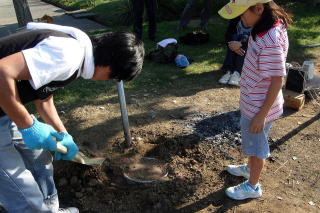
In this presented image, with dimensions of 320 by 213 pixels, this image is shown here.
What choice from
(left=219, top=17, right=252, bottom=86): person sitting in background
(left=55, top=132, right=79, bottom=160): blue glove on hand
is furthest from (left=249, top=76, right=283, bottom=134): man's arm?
(left=219, top=17, right=252, bottom=86): person sitting in background

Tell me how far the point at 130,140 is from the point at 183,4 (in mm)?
6420

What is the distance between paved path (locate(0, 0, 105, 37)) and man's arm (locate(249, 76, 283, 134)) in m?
6.44

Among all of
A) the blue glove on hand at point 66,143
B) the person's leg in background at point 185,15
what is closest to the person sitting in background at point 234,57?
the person's leg in background at point 185,15

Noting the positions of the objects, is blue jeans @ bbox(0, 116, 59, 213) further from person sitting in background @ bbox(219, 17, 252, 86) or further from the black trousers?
the black trousers

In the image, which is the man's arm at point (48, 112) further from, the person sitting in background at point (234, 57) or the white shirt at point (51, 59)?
the person sitting in background at point (234, 57)

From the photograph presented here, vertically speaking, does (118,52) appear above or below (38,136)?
above

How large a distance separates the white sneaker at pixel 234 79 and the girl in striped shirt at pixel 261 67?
2228mm

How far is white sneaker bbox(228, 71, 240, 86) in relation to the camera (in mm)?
4715

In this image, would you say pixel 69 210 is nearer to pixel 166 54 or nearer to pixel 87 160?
pixel 87 160

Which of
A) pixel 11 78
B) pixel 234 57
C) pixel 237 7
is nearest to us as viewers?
pixel 11 78

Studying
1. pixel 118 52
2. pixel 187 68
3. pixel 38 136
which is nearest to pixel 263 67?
pixel 118 52

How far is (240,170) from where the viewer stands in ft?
9.74

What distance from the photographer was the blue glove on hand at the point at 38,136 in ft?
6.10

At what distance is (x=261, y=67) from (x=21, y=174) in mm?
1565
